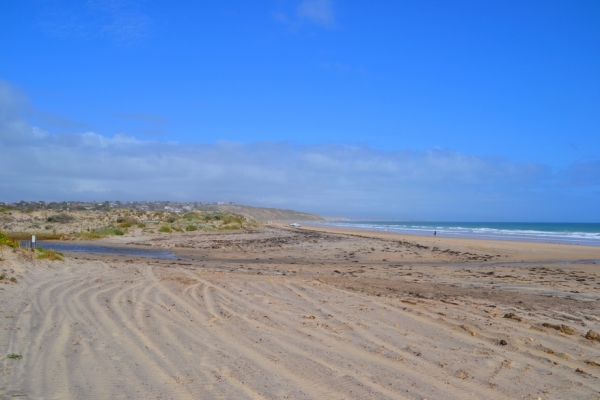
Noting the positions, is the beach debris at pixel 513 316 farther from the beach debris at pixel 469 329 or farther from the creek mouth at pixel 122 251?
the creek mouth at pixel 122 251

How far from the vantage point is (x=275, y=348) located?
255 inches

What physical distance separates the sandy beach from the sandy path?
1.0 inches

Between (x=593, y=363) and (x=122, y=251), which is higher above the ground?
(x=593, y=363)

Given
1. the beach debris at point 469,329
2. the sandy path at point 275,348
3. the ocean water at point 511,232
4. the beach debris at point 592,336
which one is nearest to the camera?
the sandy path at point 275,348

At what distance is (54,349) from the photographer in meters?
6.18

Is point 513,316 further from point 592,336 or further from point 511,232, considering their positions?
point 511,232

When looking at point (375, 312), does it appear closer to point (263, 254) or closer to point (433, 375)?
point (433, 375)

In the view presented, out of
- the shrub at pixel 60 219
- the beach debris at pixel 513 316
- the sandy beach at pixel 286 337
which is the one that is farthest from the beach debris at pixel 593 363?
the shrub at pixel 60 219

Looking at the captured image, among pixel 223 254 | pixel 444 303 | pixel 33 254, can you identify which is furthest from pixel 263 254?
pixel 444 303

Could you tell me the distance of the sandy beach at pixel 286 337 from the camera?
5137 millimetres

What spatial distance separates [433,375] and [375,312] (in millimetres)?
3254

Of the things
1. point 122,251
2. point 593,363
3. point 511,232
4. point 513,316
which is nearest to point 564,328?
point 513,316

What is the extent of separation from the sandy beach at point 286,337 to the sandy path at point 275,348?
2cm

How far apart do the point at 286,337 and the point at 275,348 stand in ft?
1.85
